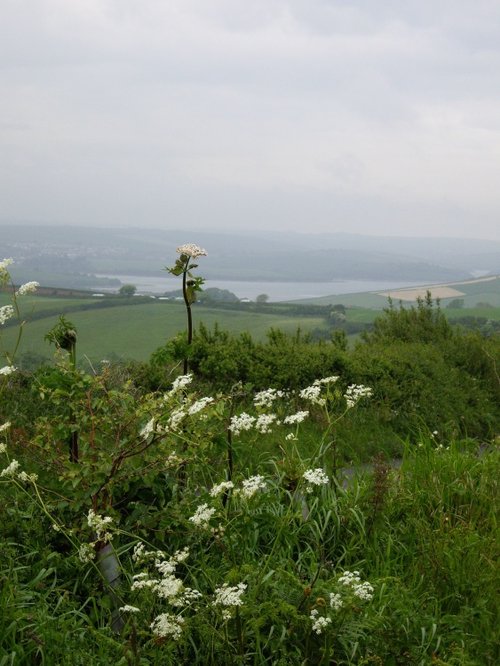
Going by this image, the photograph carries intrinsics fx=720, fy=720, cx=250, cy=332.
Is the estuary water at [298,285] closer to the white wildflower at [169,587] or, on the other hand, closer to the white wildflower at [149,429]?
the white wildflower at [149,429]

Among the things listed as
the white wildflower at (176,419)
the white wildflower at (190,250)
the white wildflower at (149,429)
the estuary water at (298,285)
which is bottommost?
the estuary water at (298,285)

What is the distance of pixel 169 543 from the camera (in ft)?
14.0

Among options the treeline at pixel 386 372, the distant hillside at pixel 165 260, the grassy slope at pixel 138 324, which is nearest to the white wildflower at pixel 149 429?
the treeline at pixel 386 372

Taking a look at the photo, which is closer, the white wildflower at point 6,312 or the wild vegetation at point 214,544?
the wild vegetation at point 214,544

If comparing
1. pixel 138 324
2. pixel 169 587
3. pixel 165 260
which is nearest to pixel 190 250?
pixel 169 587

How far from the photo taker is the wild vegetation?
10.7 ft

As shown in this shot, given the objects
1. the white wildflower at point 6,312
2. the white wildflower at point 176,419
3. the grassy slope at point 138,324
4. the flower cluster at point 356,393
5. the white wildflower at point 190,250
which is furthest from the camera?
the grassy slope at point 138,324

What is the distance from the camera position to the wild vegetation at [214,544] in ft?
10.7

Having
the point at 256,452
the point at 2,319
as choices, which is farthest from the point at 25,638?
the point at 256,452

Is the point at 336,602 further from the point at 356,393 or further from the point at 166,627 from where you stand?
the point at 356,393

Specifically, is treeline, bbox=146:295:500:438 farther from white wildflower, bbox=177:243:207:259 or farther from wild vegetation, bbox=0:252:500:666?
white wildflower, bbox=177:243:207:259

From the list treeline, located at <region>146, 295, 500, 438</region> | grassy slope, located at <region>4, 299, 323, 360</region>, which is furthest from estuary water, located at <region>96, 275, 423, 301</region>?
treeline, located at <region>146, 295, 500, 438</region>

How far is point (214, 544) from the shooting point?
420 centimetres

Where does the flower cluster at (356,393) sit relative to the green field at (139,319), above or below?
above
